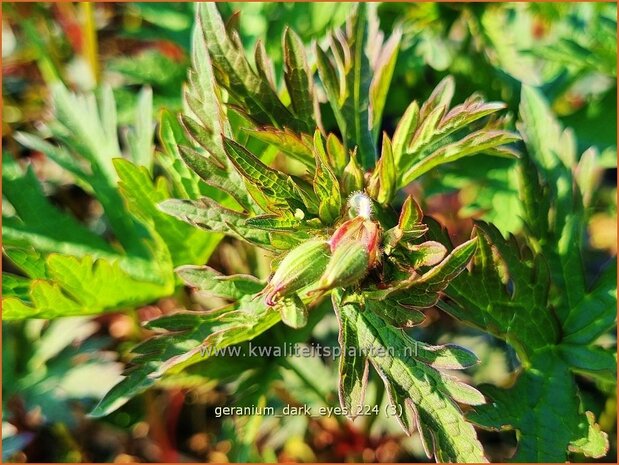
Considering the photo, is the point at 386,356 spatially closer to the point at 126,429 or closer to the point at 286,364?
the point at 286,364

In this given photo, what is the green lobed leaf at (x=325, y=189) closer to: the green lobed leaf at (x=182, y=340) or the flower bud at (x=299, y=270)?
the flower bud at (x=299, y=270)

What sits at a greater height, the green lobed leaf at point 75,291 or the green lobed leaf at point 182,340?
the green lobed leaf at point 75,291

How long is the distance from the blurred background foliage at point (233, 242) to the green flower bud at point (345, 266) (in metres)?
0.47

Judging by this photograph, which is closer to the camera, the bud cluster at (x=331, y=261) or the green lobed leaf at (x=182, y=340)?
the bud cluster at (x=331, y=261)

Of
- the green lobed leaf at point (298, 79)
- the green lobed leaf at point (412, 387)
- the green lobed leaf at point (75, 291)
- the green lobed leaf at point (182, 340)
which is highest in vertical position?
the green lobed leaf at point (298, 79)

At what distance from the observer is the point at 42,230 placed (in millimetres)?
1322

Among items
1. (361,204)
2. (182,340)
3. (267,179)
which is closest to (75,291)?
(182,340)

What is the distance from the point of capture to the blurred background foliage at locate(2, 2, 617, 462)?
1328 millimetres

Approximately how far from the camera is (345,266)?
0.80m

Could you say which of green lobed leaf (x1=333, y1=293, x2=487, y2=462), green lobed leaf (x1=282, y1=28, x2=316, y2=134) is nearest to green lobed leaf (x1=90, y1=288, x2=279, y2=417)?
green lobed leaf (x1=333, y1=293, x2=487, y2=462)

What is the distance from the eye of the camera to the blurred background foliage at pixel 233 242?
4.36 ft

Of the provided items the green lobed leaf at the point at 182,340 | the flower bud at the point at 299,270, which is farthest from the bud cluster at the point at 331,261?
the green lobed leaf at the point at 182,340

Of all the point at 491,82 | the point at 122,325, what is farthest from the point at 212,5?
the point at 122,325

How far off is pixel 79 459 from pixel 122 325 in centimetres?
38
